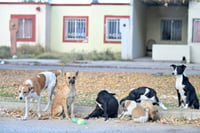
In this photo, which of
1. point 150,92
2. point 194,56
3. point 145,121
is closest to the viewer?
point 145,121

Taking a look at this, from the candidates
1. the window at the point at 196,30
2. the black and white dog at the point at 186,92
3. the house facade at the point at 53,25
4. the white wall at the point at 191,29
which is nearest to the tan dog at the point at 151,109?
the black and white dog at the point at 186,92

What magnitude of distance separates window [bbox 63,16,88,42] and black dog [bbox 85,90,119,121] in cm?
2208

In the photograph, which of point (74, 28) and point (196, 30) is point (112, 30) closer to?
point (74, 28)

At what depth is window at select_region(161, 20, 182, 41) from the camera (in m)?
32.3

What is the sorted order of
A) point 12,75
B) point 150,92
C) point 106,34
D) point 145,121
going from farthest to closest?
point 106,34 → point 12,75 → point 150,92 → point 145,121

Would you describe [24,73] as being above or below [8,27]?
below

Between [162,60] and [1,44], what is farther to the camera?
[1,44]

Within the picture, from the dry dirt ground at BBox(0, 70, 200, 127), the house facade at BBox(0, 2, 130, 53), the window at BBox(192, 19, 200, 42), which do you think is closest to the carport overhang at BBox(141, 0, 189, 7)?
the window at BBox(192, 19, 200, 42)

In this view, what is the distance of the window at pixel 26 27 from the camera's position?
3216cm

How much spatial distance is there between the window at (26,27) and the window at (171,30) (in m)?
8.79

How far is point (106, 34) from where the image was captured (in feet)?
101

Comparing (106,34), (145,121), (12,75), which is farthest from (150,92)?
(106,34)

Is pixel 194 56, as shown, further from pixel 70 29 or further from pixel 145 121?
pixel 145 121

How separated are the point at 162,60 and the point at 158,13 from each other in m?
6.13
